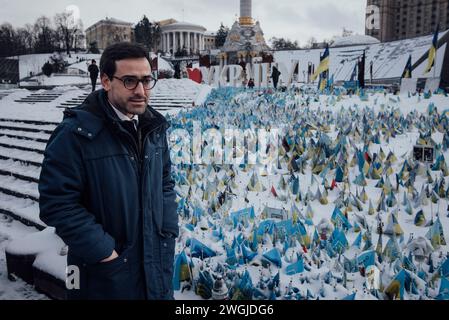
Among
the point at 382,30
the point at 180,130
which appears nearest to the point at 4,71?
the point at 180,130

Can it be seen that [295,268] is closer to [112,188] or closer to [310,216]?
[310,216]

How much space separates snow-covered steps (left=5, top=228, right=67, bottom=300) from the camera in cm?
332

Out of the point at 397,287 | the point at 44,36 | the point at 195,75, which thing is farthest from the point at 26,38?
the point at 397,287

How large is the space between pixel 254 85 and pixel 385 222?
16.9 metres

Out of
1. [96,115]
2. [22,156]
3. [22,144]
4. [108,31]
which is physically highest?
[108,31]

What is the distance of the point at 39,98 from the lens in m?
17.6

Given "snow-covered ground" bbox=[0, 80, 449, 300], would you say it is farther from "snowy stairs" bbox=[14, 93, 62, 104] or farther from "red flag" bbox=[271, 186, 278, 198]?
"snowy stairs" bbox=[14, 93, 62, 104]

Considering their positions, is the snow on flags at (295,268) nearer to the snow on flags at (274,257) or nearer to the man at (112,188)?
the snow on flags at (274,257)

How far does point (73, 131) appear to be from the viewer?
1887 millimetres

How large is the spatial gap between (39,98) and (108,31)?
70.9 metres

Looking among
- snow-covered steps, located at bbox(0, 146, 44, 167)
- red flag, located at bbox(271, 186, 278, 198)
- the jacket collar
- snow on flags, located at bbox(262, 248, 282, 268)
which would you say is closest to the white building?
snow-covered steps, located at bbox(0, 146, 44, 167)

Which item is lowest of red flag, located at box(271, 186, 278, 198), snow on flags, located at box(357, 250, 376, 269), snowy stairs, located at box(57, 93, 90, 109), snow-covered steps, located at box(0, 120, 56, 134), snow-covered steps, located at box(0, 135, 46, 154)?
snow on flags, located at box(357, 250, 376, 269)

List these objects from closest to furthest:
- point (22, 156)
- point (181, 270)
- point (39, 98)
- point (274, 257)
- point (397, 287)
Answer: point (397, 287)
point (181, 270)
point (274, 257)
point (22, 156)
point (39, 98)

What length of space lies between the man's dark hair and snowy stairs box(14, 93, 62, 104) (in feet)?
54.5
